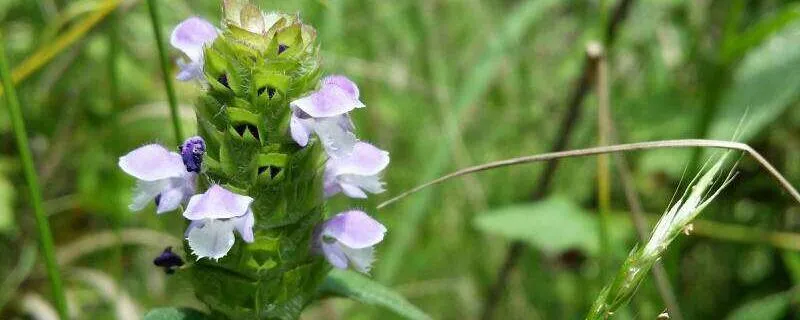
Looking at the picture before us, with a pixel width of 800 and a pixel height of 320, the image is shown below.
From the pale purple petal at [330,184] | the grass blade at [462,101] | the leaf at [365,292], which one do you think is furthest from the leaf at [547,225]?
the pale purple petal at [330,184]

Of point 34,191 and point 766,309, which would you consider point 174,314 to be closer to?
point 34,191

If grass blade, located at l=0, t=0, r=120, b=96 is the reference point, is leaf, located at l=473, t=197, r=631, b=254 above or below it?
below

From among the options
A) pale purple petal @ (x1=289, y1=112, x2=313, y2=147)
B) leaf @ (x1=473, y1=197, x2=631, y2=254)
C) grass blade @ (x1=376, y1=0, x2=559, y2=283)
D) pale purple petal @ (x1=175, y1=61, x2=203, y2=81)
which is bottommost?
pale purple petal @ (x1=289, y1=112, x2=313, y2=147)

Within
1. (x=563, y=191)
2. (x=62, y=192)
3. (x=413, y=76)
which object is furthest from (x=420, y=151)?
(x=62, y=192)

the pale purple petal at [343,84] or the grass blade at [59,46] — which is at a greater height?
the grass blade at [59,46]

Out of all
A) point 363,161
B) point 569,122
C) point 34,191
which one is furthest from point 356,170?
point 569,122

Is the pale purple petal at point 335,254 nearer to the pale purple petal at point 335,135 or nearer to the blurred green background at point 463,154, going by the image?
the pale purple petal at point 335,135

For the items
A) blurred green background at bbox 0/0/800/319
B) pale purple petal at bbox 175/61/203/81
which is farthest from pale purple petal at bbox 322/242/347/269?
blurred green background at bbox 0/0/800/319

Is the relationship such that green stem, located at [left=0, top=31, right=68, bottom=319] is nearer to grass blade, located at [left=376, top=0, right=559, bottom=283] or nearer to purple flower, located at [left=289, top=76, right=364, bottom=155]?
purple flower, located at [left=289, top=76, right=364, bottom=155]
